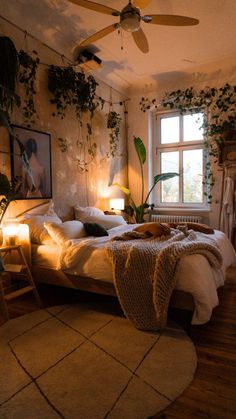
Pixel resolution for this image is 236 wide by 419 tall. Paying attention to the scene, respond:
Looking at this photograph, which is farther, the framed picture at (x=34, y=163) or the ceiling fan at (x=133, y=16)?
the framed picture at (x=34, y=163)

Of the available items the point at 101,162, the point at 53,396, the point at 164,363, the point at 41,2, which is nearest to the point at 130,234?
the point at 164,363

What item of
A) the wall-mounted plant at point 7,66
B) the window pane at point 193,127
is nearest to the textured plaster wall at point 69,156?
the wall-mounted plant at point 7,66

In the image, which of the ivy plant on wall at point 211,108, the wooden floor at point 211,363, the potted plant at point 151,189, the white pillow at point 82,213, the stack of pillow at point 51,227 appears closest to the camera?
the wooden floor at point 211,363

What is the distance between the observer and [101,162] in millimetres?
4594

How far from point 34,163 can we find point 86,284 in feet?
5.49

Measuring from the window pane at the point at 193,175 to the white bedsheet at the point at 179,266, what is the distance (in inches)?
79.9

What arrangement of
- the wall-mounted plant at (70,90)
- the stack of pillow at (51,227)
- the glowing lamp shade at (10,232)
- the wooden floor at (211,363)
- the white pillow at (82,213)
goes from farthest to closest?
the white pillow at (82,213)
the wall-mounted plant at (70,90)
the stack of pillow at (51,227)
the glowing lamp shade at (10,232)
the wooden floor at (211,363)

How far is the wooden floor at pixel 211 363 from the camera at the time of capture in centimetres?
135

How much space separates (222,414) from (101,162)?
12.7 feet

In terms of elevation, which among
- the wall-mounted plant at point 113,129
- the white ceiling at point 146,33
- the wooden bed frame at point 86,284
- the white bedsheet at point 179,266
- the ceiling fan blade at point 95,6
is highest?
the white ceiling at point 146,33

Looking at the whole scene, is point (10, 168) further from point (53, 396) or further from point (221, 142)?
point (221, 142)

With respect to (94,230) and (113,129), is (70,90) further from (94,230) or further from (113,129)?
(94,230)

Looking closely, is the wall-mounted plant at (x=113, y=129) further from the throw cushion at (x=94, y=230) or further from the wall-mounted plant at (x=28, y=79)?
the throw cushion at (x=94, y=230)

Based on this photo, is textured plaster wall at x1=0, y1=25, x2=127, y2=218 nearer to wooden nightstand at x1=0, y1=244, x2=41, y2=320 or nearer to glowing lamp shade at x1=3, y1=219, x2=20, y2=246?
glowing lamp shade at x1=3, y1=219, x2=20, y2=246
